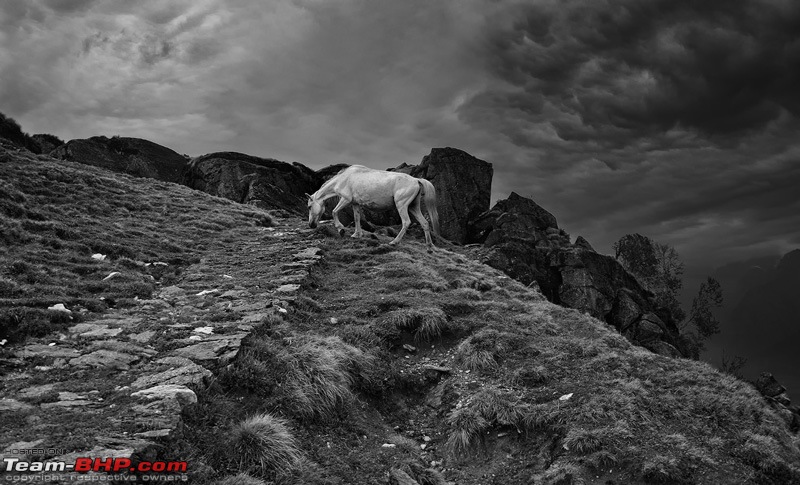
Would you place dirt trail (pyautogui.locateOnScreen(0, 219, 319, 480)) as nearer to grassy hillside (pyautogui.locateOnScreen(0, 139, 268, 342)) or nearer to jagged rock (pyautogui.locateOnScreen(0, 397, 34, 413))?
jagged rock (pyautogui.locateOnScreen(0, 397, 34, 413))

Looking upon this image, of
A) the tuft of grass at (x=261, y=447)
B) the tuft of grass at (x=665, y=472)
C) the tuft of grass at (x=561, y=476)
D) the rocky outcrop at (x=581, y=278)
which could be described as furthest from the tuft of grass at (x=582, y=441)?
the rocky outcrop at (x=581, y=278)

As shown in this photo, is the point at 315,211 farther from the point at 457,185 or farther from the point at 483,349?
the point at 457,185

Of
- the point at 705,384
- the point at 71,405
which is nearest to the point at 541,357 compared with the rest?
the point at 705,384

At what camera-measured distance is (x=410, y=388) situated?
9336mm

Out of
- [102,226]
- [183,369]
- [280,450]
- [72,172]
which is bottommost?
[280,450]

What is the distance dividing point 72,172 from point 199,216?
7.11 m

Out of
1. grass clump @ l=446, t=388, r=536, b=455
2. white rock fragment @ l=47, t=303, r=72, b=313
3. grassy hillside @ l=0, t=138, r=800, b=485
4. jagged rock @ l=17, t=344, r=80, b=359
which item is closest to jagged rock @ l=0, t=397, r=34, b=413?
grassy hillside @ l=0, t=138, r=800, b=485

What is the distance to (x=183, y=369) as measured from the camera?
22.7 ft

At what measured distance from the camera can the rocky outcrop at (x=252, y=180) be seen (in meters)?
42.6

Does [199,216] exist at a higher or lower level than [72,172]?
lower

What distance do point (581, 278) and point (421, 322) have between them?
3632 centimetres

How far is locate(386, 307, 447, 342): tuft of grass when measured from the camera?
11148 mm

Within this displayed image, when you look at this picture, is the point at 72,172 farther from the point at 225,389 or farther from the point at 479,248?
the point at 479,248

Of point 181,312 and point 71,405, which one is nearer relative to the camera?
point 71,405
